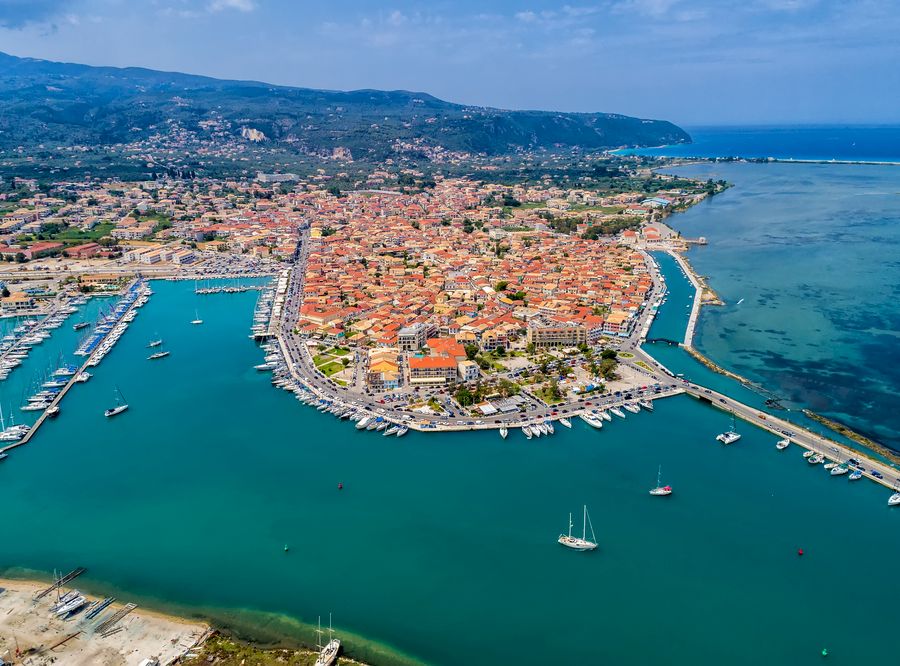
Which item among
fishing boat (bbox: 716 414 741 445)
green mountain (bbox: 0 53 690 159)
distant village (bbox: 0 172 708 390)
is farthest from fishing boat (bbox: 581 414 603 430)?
green mountain (bbox: 0 53 690 159)

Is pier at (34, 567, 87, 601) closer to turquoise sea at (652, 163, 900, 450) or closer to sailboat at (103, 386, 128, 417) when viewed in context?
sailboat at (103, 386, 128, 417)

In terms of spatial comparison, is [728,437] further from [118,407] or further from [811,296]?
[118,407]

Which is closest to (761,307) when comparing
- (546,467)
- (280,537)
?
(546,467)

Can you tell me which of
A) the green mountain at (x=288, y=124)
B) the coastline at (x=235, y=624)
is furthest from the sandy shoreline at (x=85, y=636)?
the green mountain at (x=288, y=124)

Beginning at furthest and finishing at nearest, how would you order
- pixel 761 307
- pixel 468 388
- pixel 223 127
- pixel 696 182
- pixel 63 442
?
1. pixel 223 127
2. pixel 696 182
3. pixel 761 307
4. pixel 468 388
5. pixel 63 442

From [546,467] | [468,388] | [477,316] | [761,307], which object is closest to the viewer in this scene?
[546,467]

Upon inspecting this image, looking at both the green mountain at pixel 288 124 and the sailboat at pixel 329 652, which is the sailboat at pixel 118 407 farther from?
the green mountain at pixel 288 124

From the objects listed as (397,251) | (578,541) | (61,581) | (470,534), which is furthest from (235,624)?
(397,251)

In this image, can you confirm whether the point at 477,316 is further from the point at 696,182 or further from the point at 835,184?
the point at 835,184
